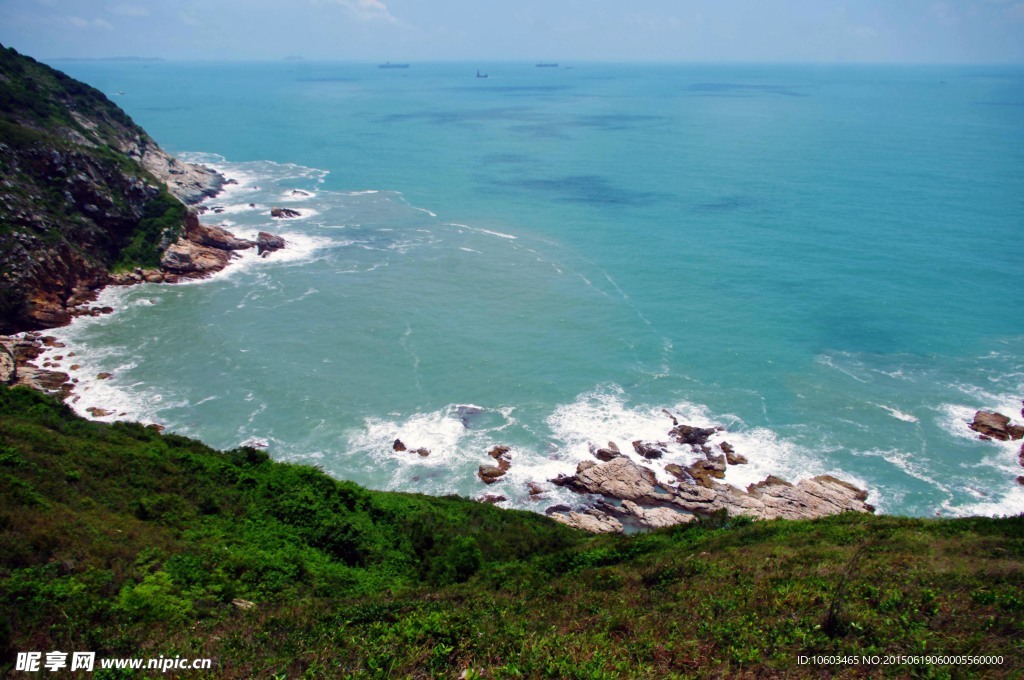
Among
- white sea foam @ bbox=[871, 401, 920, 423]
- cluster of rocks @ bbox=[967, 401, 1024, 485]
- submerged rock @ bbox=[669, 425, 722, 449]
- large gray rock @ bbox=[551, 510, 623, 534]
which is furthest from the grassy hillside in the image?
cluster of rocks @ bbox=[967, 401, 1024, 485]

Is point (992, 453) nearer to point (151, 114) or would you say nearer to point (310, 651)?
point (310, 651)

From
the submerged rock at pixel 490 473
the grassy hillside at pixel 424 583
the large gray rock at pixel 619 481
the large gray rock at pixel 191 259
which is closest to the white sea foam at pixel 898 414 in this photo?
the large gray rock at pixel 619 481

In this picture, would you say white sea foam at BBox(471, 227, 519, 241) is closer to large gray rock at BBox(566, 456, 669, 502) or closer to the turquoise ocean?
the turquoise ocean

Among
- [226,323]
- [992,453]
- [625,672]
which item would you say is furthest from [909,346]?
Result: [226,323]

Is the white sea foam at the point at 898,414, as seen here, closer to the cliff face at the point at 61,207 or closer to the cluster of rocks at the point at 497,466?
the cluster of rocks at the point at 497,466

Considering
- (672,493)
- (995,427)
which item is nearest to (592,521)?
(672,493)
